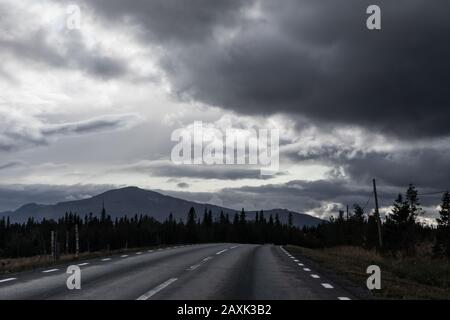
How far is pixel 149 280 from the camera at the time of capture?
13656 millimetres

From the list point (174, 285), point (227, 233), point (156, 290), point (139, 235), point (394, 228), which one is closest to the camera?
point (156, 290)

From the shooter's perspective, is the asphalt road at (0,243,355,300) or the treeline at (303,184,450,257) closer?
the asphalt road at (0,243,355,300)

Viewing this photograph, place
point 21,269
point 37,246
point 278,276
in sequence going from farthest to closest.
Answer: point 37,246, point 21,269, point 278,276

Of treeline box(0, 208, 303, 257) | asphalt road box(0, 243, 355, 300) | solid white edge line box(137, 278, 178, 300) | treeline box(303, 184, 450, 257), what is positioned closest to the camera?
solid white edge line box(137, 278, 178, 300)

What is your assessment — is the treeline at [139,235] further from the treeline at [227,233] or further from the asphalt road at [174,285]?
the asphalt road at [174,285]

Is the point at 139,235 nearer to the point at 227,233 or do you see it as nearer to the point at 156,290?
the point at 227,233

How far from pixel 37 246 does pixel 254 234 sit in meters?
67.7

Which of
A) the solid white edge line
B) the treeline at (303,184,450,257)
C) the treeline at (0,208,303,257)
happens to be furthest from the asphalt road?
the treeline at (0,208,303,257)

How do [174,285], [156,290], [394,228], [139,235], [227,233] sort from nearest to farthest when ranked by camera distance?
1. [156,290]
2. [174,285]
3. [394,228]
4. [139,235]
5. [227,233]

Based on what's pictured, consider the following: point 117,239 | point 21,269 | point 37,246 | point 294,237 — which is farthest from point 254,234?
point 21,269

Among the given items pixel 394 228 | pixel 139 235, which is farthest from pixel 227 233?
pixel 394 228

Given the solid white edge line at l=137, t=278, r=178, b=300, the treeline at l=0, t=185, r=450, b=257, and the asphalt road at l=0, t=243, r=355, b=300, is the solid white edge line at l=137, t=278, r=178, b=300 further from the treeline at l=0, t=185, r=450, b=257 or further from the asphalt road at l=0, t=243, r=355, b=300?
the treeline at l=0, t=185, r=450, b=257
